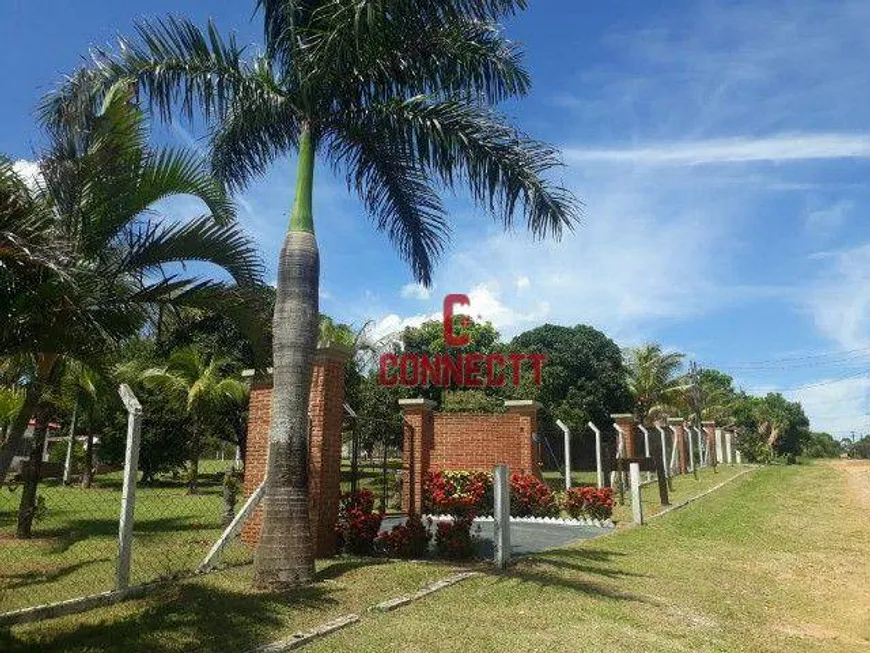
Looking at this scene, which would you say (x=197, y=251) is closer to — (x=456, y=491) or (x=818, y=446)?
(x=456, y=491)

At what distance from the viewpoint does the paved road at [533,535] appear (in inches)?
408

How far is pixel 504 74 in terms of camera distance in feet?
28.8

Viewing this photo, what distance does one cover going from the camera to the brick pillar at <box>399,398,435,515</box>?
1506cm

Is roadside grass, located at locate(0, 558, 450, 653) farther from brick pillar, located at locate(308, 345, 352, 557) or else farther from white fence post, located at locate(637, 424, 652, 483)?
white fence post, located at locate(637, 424, 652, 483)

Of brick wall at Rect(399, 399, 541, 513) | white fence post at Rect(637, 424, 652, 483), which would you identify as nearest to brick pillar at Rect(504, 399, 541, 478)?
brick wall at Rect(399, 399, 541, 513)

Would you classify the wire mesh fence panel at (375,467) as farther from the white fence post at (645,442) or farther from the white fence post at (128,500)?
the white fence post at (645,442)

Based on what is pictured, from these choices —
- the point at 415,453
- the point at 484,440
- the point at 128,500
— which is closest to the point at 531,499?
the point at 484,440

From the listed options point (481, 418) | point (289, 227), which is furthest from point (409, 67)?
point (481, 418)

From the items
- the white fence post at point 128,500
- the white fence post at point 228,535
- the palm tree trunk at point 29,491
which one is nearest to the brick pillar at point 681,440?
the white fence post at point 228,535

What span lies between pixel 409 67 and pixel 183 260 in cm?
347

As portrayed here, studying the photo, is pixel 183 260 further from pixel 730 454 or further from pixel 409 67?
pixel 730 454

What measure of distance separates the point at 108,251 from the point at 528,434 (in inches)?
426

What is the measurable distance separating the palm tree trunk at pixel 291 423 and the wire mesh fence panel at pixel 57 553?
1583mm

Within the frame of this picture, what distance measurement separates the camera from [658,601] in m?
6.92
